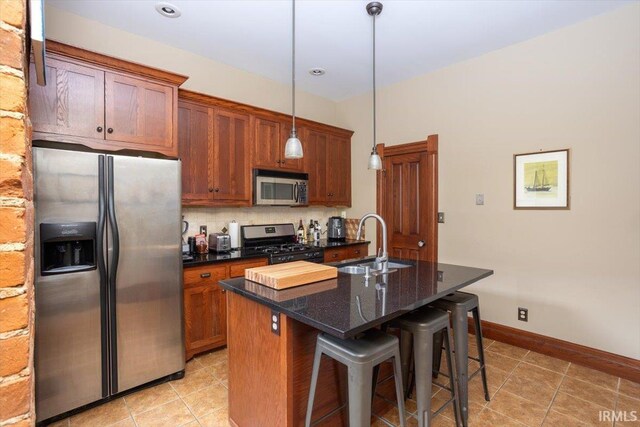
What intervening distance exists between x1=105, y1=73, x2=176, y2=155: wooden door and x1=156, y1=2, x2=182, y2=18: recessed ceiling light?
2.03 ft

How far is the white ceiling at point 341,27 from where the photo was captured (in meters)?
2.56

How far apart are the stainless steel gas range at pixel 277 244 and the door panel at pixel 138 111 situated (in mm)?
1391

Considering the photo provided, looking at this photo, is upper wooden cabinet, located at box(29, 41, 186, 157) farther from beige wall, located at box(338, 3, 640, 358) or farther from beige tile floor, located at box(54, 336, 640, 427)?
beige wall, located at box(338, 3, 640, 358)

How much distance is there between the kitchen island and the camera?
57.4 inches

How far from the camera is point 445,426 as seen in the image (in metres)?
2.02

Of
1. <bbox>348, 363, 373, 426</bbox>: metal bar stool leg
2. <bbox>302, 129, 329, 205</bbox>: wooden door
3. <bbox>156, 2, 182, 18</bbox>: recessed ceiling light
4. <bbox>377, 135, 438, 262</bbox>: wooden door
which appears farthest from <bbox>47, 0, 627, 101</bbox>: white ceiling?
<bbox>348, 363, 373, 426</bbox>: metal bar stool leg

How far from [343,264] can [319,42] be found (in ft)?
7.14

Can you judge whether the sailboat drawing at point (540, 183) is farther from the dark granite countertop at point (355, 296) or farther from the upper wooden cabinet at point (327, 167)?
the upper wooden cabinet at point (327, 167)

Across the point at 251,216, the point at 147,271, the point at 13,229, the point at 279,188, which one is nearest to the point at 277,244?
the point at 251,216

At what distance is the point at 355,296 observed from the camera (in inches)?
66.0

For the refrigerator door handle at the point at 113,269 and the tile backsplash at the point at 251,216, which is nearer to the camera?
the refrigerator door handle at the point at 113,269

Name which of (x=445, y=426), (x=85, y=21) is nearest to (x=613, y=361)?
(x=445, y=426)

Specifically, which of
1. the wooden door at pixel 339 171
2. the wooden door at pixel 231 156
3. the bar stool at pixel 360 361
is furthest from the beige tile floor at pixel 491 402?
the wooden door at pixel 339 171

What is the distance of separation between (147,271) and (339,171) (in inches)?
112
